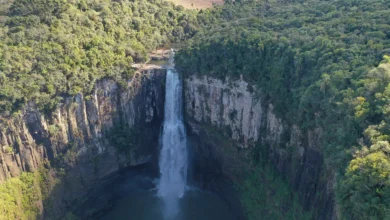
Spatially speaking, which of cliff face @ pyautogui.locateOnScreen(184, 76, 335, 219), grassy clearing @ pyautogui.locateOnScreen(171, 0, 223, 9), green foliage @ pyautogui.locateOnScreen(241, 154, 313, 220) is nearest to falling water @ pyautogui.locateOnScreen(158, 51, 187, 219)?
cliff face @ pyautogui.locateOnScreen(184, 76, 335, 219)

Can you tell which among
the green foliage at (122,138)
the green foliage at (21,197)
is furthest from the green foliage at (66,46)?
the green foliage at (21,197)

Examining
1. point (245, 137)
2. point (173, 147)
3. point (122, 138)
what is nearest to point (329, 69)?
point (245, 137)

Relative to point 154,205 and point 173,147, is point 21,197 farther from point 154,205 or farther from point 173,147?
point 173,147

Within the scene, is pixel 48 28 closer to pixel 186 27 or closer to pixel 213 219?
pixel 186 27

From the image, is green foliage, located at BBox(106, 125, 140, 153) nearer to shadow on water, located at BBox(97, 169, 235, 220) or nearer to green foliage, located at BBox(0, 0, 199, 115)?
shadow on water, located at BBox(97, 169, 235, 220)

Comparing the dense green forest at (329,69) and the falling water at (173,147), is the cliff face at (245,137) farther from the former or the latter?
the dense green forest at (329,69)

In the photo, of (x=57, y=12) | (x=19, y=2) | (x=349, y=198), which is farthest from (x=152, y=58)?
(x=349, y=198)
